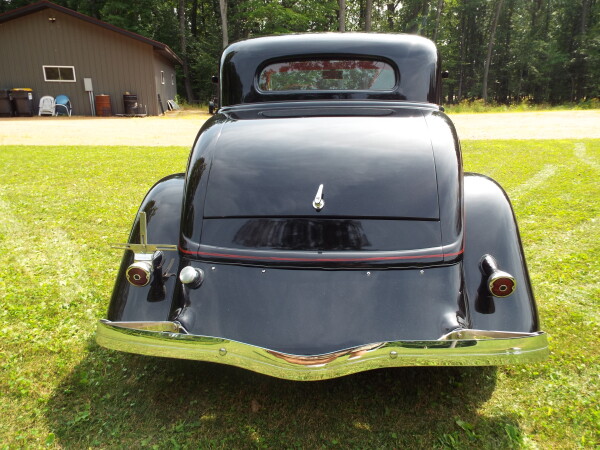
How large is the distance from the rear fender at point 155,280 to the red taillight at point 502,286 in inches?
64.3

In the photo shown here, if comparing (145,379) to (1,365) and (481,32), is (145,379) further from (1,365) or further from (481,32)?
(481,32)

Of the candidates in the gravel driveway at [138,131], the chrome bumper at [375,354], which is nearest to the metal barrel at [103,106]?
the gravel driveway at [138,131]

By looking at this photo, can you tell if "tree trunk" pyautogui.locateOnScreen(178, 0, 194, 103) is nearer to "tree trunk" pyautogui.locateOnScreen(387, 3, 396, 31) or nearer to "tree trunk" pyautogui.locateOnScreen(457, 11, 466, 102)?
"tree trunk" pyautogui.locateOnScreen(387, 3, 396, 31)

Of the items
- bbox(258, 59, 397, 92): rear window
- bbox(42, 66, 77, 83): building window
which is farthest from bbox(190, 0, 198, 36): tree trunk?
bbox(258, 59, 397, 92): rear window

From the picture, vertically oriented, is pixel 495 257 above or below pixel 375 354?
above

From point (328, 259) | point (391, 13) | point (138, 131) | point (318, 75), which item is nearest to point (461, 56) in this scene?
point (391, 13)

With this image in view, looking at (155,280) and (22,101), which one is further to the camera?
(22,101)

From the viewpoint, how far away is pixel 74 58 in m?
21.0

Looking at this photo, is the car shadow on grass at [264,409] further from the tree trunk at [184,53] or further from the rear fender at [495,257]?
the tree trunk at [184,53]

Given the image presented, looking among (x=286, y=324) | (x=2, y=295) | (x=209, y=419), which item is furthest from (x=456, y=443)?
(x=2, y=295)

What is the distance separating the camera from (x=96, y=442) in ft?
7.20

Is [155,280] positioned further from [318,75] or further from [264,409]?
[318,75]

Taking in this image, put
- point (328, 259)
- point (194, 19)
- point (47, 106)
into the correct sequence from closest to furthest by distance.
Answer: point (328, 259) → point (47, 106) → point (194, 19)

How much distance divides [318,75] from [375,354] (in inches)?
94.9
